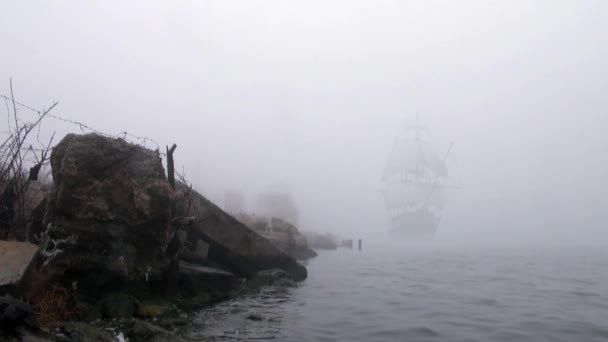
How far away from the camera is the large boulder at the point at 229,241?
43.6 ft

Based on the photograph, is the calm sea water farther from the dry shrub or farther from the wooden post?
the wooden post

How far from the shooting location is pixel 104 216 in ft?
31.0

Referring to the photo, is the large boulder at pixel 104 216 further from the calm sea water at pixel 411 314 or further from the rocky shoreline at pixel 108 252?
the calm sea water at pixel 411 314

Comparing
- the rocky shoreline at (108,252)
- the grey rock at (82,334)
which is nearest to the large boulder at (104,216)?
the rocky shoreline at (108,252)

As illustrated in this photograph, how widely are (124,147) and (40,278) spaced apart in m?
3.35

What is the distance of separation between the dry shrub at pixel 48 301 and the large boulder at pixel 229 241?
4362 millimetres

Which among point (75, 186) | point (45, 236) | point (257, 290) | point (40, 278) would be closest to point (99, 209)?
point (75, 186)

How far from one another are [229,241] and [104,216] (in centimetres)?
517

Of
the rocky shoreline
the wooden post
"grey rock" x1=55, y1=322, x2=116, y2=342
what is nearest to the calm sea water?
the rocky shoreline

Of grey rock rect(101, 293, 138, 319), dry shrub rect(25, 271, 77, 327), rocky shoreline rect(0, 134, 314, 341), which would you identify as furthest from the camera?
grey rock rect(101, 293, 138, 319)

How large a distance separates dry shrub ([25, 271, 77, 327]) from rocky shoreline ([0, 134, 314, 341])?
18 mm

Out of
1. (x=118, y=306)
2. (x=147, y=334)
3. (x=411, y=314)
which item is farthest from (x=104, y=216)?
(x=411, y=314)

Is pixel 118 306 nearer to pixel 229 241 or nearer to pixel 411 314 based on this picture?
pixel 229 241

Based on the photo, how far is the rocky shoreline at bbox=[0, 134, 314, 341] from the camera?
753cm
